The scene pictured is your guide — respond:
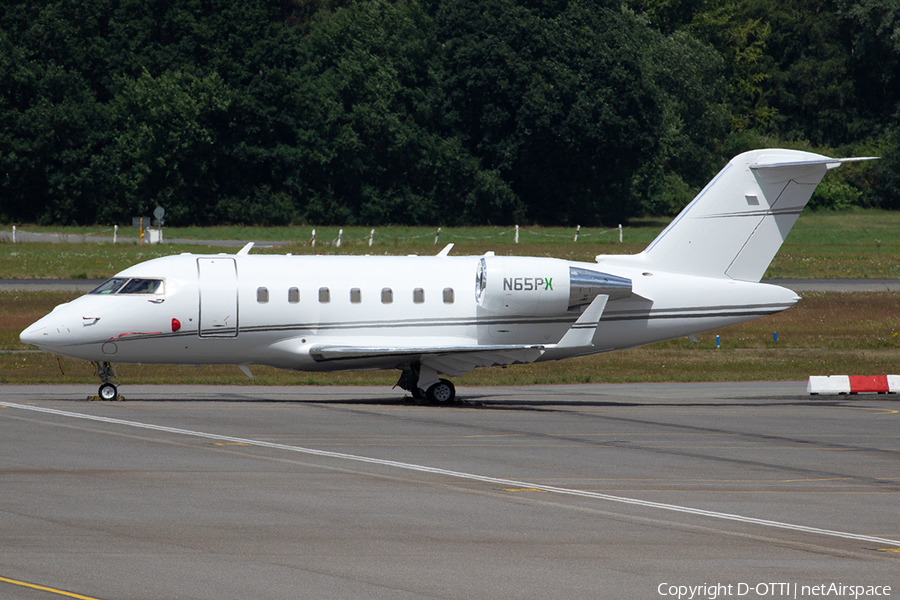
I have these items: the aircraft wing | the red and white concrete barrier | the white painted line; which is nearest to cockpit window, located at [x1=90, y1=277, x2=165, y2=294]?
the white painted line

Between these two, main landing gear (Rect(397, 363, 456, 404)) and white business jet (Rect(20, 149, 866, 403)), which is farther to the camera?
main landing gear (Rect(397, 363, 456, 404))

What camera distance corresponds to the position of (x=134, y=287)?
26.7m

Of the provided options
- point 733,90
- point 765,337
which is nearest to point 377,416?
point 765,337

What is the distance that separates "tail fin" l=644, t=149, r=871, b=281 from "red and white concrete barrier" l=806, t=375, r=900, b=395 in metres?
3.69

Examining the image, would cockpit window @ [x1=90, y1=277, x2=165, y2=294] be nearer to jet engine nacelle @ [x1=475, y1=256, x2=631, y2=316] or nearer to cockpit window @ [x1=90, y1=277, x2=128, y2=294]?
cockpit window @ [x1=90, y1=277, x2=128, y2=294]

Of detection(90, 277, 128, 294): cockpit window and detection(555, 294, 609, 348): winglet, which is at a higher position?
detection(90, 277, 128, 294): cockpit window

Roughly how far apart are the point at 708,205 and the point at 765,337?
14.9m

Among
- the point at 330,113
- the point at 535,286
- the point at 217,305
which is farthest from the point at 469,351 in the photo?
the point at 330,113

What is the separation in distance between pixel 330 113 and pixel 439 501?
82.6 metres

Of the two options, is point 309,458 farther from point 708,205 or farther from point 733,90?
point 733,90

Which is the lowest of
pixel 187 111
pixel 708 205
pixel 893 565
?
pixel 893 565

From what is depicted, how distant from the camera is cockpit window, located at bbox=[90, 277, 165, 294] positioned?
2664cm

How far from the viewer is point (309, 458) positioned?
19.4 meters

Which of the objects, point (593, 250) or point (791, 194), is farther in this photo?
point (593, 250)
